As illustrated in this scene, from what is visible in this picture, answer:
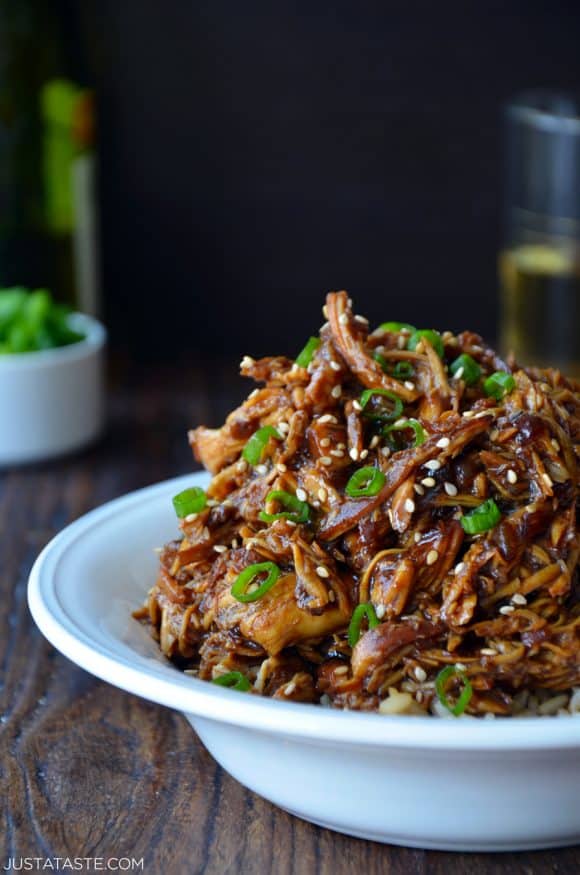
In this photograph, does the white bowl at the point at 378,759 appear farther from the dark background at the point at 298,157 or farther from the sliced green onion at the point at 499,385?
the dark background at the point at 298,157

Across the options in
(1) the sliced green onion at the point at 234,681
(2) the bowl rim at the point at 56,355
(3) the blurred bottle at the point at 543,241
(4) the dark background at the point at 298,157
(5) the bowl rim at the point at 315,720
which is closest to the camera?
(5) the bowl rim at the point at 315,720

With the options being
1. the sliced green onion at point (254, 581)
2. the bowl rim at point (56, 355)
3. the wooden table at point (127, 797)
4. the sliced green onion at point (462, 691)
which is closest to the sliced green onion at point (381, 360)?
the sliced green onion at point (254, 581)

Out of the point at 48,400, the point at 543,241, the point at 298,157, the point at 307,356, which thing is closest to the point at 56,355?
the point at 48,400

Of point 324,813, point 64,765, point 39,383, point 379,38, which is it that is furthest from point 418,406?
point 379,38

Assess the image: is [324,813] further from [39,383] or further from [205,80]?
[205,80]

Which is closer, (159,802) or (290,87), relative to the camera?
(159,802)

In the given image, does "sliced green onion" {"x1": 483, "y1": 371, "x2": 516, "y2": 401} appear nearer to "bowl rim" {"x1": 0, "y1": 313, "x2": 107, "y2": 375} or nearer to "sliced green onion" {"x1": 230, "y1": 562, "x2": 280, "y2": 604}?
"sliced green onion" {"x1": 230, "y1": 562, "x2": 280, "y2": 604}

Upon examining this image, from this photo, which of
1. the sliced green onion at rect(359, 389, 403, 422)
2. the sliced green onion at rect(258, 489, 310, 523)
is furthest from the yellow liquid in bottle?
the sliced green onion at rect(258, 489, 310, 523)
